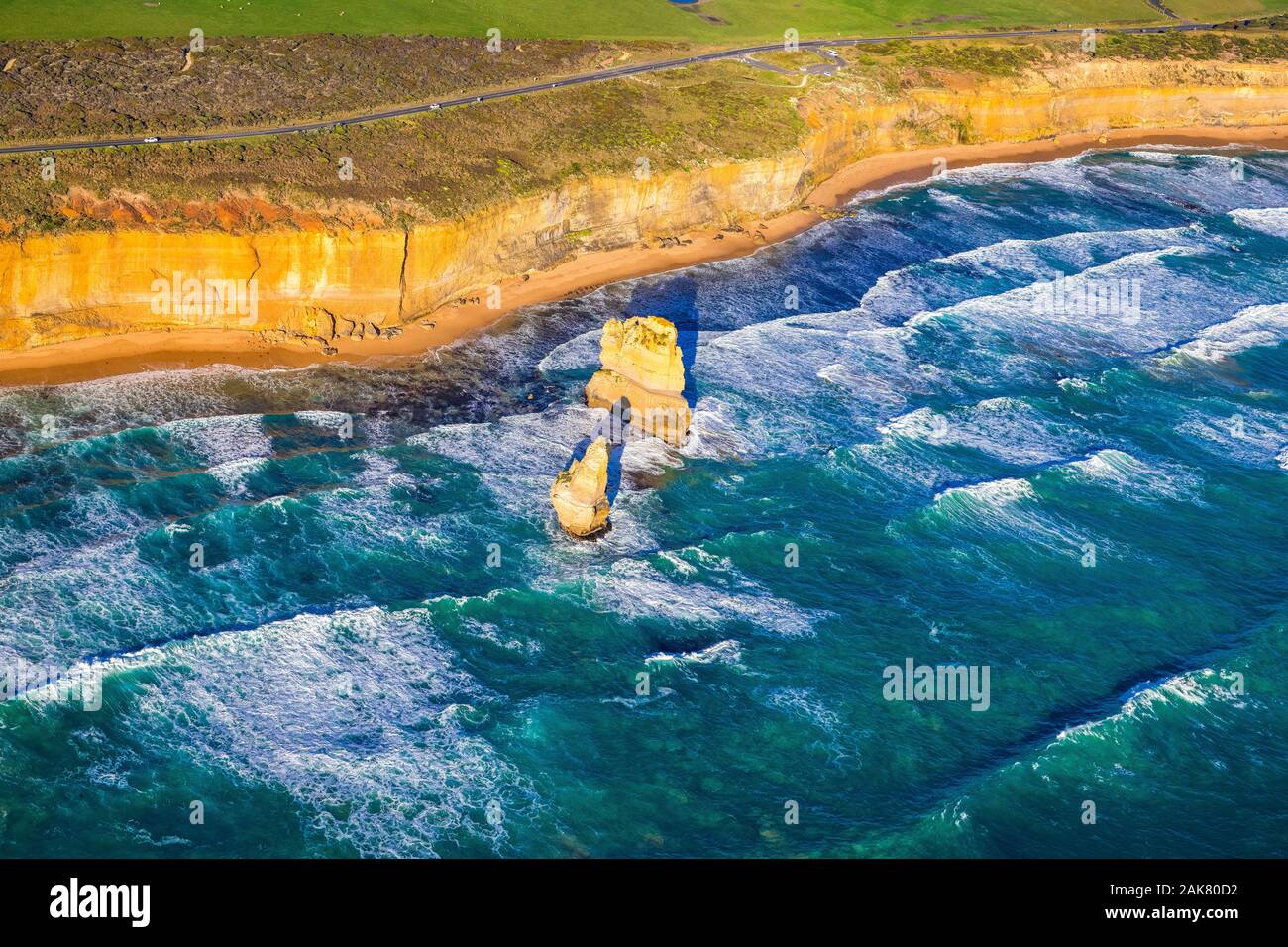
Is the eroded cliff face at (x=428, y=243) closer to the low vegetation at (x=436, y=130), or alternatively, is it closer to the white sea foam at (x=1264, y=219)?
the low vegetation at (x=436, y=130)

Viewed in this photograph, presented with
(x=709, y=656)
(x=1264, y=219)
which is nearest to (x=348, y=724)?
(x=709, y=656)

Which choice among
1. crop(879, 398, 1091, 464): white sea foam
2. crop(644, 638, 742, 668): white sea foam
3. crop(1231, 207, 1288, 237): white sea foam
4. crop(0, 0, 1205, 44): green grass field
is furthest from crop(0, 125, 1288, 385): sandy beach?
crop(644, 638, 742, 668): white sea foam

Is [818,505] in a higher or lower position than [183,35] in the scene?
lower

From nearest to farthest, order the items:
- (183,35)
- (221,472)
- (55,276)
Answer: (221,472) → (55,276) → (183,35)

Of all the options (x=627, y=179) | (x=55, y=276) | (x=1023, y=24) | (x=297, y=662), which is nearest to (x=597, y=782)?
(x=297, y=662)

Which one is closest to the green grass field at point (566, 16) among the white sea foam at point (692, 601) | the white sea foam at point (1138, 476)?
the white sea foam at point (1138, 476)

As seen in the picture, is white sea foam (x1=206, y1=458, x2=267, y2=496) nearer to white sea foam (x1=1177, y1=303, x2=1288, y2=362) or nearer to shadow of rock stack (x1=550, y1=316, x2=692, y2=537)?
shadow of rock stack (x1=550, y1=316, x2=692, y2=537)
